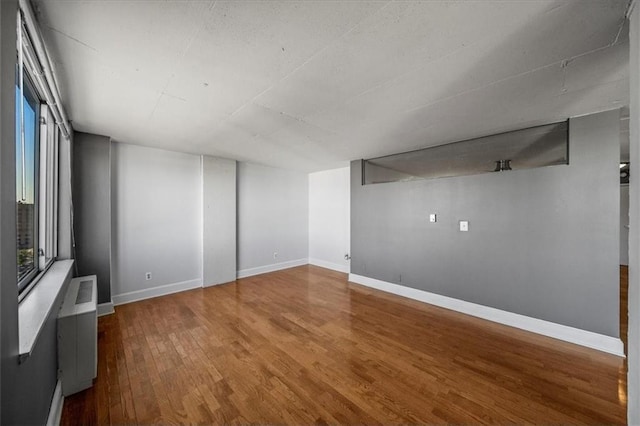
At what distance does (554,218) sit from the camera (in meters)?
2.69

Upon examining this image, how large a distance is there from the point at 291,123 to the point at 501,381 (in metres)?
3.18

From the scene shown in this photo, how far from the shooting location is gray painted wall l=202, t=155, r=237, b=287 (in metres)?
4.40

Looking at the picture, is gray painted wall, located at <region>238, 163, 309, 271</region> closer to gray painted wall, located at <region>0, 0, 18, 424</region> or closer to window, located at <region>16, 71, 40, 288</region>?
window, located at <region>16, 71, 40, 288</region>

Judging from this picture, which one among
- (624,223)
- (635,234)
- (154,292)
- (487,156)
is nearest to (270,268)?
(154,292)

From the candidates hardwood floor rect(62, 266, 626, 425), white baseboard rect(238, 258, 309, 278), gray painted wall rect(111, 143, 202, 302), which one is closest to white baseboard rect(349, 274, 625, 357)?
hardwood floor rect(62, 266, 626, 425)

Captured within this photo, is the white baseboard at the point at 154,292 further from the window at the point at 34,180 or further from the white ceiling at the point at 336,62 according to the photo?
the white ceiling at the point at 336,62

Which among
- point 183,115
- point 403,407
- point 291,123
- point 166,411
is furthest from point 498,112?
point 166,411

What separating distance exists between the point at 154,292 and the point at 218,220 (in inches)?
61.6

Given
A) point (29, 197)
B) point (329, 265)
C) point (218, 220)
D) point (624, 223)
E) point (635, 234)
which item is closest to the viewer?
point (635, 234)

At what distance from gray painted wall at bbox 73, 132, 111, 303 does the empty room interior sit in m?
0.03

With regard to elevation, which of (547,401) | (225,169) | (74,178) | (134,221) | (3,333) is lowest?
(547,401)

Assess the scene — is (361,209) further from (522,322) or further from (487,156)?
(522,322)

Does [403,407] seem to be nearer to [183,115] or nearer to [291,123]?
[291,123]

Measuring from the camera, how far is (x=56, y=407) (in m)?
1.61
